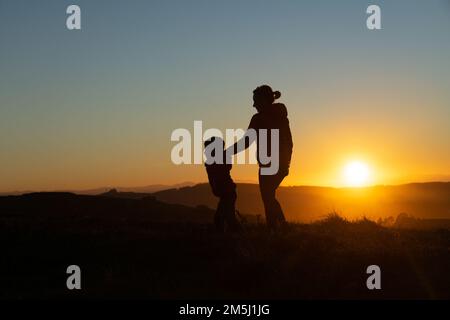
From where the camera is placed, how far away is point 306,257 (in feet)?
29.7

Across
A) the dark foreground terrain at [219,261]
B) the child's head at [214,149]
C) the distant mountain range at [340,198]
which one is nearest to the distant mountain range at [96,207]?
the dark foreground terrain at [219,261]

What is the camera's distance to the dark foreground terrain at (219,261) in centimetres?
796

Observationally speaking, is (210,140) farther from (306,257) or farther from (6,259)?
(6,259)

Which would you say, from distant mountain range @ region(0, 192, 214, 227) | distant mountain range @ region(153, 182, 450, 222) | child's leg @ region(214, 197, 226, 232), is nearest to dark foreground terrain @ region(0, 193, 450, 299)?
child's leg @ region(214, 197, 226, 232)

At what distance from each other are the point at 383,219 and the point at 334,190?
6542cm

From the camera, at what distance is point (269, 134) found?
1167 cm

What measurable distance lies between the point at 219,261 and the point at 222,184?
2.49 m

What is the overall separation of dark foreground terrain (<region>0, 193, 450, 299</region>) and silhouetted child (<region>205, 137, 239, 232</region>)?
342mm

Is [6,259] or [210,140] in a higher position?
[210,140]

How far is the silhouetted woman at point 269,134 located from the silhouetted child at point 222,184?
1.94 ft

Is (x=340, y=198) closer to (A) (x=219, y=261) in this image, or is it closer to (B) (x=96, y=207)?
(B) (x=96, y=207)

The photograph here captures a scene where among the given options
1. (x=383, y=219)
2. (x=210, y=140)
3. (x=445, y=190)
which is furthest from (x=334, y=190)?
(x=210, y=140)

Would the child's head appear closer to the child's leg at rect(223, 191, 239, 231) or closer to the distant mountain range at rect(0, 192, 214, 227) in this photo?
the child's leg at rect(223, 191, 239, 231)

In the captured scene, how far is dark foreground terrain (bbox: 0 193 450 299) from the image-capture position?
314 inches
